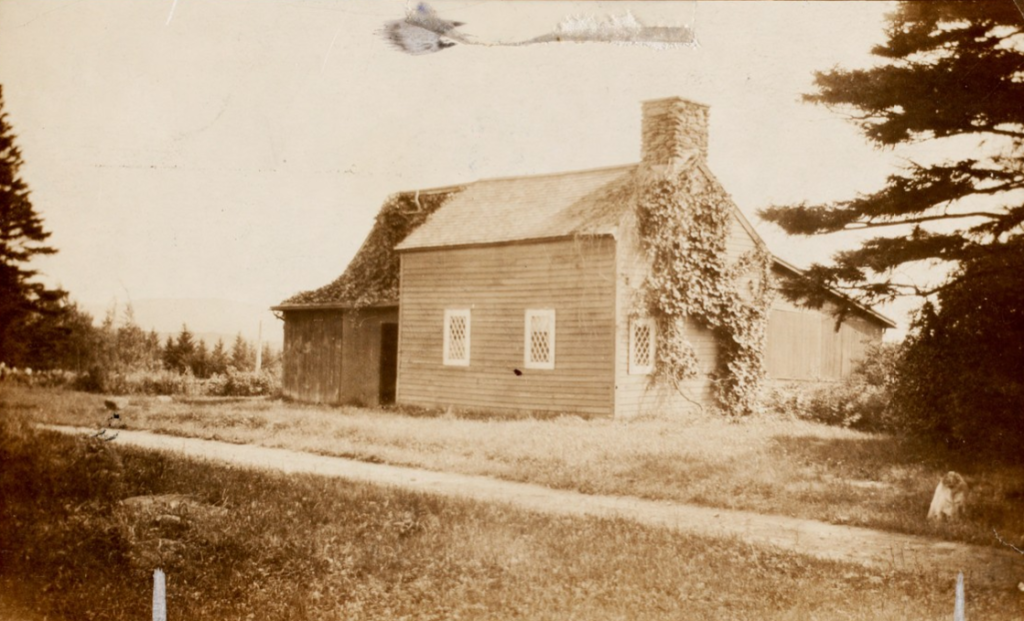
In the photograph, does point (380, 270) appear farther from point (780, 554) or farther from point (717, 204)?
point (780, 554)

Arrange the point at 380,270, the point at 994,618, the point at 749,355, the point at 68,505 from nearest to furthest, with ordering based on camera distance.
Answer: the point at 994,618, the point at 68,505, the point at 749,355, the point at 380,270

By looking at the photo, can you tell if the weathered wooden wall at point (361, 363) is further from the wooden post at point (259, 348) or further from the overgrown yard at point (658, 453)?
the wooden post at point (259, 348)

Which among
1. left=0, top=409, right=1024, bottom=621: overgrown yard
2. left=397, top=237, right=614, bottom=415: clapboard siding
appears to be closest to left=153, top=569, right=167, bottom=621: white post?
left=0, top=409, right=1024, bottom=621: overgrown yard

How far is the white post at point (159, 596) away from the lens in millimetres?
4500

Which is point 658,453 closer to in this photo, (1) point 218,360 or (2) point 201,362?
(1) point 218,360

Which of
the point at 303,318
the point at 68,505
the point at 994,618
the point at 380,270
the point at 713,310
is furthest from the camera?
the point at 713,310

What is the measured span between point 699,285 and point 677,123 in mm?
4791

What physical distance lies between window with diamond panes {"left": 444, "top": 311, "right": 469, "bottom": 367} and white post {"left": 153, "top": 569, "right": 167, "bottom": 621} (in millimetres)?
3645

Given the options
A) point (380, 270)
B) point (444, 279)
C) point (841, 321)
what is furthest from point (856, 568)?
point (444, 279)

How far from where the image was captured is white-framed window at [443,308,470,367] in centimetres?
775

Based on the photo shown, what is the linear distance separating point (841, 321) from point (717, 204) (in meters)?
1.85

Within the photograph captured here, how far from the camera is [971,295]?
15.0 feet

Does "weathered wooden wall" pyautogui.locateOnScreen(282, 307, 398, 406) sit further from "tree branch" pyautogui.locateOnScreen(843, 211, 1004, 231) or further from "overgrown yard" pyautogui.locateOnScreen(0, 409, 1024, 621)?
"tree branch" pyautogui.locateOnScreen(843, 211, 1004, 231)

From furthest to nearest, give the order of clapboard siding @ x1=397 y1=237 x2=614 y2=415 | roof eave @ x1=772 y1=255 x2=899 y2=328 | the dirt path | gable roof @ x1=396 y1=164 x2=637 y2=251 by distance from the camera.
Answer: clapboard siding @ x1=397 y1=237 x2=614 y2=415 < gable roof @ x1=396 y1=164 x2=637 y2=251 < roof eave @ x1=772 y1=255 x2=899 y2=328 < the dirt path
